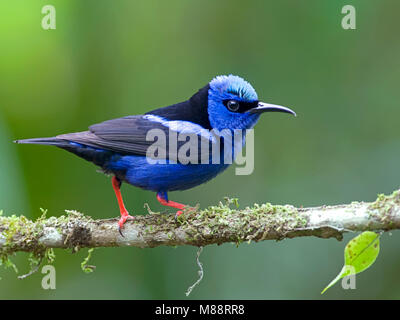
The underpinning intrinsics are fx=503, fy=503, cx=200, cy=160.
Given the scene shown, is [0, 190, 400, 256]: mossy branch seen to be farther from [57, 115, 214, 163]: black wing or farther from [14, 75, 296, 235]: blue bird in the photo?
[57, 115, 214, 163]: black wing

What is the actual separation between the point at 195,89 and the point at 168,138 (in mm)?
1968

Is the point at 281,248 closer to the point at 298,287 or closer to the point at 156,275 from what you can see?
the point at 298,287

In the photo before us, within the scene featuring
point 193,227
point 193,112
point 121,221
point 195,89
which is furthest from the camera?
point 195,89

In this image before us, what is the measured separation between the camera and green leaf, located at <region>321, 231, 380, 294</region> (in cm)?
274

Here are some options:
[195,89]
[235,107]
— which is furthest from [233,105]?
[195,89]

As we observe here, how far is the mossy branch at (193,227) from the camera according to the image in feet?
10.5

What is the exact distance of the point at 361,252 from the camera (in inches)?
109

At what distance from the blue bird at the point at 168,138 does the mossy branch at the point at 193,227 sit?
294 millimetres

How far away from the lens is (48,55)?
18.2ft

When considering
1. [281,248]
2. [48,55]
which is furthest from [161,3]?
[281,248]

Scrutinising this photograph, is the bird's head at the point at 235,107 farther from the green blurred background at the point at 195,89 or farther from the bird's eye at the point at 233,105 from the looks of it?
the green blurred background at the point at 195,89

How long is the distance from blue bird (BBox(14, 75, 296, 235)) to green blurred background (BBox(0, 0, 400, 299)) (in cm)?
93

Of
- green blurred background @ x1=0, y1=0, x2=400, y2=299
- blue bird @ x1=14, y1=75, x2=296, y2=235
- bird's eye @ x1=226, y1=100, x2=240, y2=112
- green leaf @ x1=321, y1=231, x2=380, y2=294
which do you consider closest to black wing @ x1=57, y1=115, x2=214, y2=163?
blue bird @ x1=14, y1=75, x2=296, y2=235

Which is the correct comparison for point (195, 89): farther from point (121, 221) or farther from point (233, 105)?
point (121, 221)
